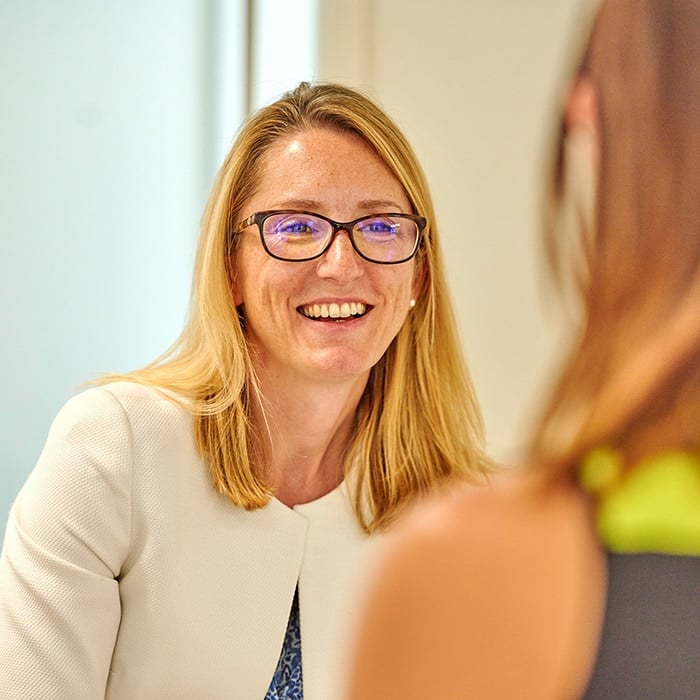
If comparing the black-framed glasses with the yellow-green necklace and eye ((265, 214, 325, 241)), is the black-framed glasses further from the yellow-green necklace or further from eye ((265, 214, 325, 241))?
the yellow-green necklace

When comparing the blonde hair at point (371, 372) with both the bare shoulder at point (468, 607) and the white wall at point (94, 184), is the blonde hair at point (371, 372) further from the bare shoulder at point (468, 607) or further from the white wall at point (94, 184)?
the bare shoulder at point (468, 607)

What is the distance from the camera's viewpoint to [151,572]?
1.20 metres

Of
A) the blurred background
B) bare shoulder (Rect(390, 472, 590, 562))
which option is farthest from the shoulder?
bare shoulder (Rect(390, 472, 590, 562))

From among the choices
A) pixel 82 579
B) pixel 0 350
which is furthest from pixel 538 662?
Answer: pixel 0 350

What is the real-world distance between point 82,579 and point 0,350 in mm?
740

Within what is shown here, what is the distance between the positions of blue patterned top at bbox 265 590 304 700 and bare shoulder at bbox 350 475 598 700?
777 millimetres

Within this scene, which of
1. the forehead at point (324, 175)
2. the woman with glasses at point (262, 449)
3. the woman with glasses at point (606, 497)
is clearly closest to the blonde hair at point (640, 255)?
the woman with glasses at point (606, 497)

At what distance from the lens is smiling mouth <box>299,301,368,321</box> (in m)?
1.25

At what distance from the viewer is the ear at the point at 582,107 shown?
1.76ft

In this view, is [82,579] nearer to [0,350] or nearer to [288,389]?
[288,389]

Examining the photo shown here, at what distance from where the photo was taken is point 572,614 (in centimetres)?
50

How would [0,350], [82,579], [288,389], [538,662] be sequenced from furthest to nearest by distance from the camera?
[0,350]
[288,389]
[82,579]
[538,662]

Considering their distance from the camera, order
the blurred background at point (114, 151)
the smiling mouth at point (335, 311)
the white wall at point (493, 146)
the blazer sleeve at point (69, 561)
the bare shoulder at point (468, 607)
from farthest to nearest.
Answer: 1. the blurred background at point (114, 151)
2. the smiling mouth at point (335, 311)
3. the blazer sleeve at point (69, 561)
4. the white wall at point (493, 146)
5. the bare shoulder at point (468, 607)

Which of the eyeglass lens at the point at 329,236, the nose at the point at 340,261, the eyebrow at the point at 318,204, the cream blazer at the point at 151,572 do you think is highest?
the eyebrow at the point at 318,204
